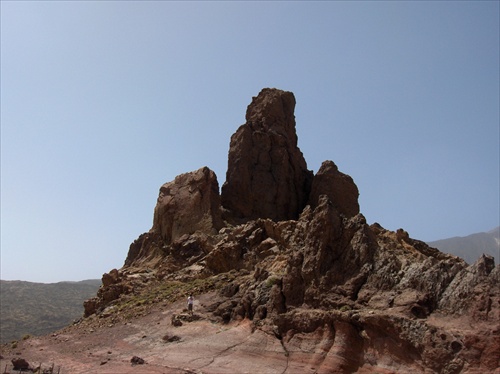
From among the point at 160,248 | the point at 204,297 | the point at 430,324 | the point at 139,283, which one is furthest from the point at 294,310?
the point at 160,248

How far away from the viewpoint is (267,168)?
46.8 metres

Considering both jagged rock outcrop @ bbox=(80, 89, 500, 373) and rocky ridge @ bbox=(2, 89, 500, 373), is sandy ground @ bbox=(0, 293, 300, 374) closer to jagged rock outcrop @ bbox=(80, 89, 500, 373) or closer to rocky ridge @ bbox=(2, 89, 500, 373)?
rocky ridge @ bbox=(2, 89, 500, 373)

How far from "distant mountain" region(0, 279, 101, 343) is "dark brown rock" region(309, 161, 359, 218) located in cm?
4845

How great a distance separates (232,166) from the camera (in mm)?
47156

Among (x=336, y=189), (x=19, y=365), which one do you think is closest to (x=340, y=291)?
(x=19, y=365)

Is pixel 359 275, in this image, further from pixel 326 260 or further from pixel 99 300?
pixel 99 300

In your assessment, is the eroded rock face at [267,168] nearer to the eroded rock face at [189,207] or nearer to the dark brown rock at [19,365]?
the eroded rock face at [189,207]

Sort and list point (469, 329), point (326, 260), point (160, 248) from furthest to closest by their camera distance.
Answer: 1. point (160, 248)
2. point (326, 260)
3. point (469, 329)

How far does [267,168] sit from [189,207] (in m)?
9.93

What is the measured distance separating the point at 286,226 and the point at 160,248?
14245 millimetres

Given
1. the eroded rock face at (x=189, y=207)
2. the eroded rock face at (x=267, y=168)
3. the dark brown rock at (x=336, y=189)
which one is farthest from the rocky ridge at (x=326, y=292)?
the dark brown rock at (x=336, y=189)

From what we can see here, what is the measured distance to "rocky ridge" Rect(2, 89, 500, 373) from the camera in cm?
1447

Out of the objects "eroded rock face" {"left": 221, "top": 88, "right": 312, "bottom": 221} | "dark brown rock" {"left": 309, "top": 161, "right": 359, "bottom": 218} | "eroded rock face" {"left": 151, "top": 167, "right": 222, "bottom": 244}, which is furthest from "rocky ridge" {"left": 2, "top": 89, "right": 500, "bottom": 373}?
"dark brown rock" {"left": 309, "top": 161, "right": 359, "bottom": 218}

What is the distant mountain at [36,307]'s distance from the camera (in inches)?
2940
